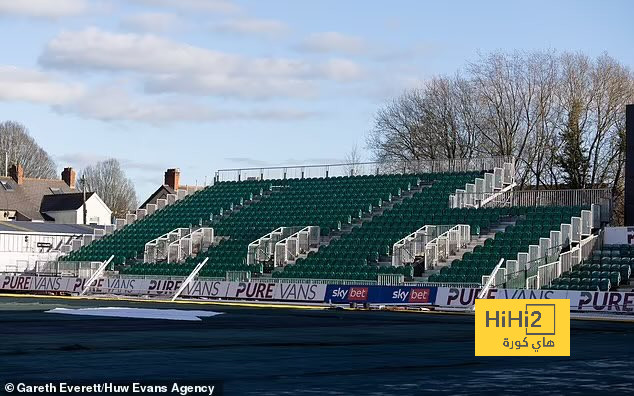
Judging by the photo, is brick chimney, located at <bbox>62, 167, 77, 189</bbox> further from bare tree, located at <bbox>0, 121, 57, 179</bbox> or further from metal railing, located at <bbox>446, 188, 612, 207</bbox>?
metal railing, located at <bbox>446, 188, 612, 207</bbox>

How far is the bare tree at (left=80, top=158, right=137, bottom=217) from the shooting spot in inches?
6171

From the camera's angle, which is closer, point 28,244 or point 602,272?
point 602,272

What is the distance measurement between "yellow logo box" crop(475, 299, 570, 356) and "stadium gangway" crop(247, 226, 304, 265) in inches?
1423

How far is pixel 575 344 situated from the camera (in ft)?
89.4

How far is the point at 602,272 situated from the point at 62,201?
262ft

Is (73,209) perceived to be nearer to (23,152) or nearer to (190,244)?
(23,152)

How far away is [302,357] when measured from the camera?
72.7 ft

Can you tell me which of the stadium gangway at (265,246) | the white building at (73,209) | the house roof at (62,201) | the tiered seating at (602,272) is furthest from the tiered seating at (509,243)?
the house roof at (62,201)

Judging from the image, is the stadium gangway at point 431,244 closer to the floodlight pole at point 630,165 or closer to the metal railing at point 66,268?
the floodlight pole at point 630,165

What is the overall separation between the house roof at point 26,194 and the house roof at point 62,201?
788 mm

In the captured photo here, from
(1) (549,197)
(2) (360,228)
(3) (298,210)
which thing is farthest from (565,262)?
(3) (298,210)

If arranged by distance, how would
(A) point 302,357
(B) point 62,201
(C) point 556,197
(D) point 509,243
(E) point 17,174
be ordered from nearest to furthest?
(A) point 302,357, (D) point 509,243, (C) point 556,197, (B) point 62,201, (E) point 17,174

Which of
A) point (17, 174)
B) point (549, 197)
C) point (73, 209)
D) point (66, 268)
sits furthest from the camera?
point (17, 174)

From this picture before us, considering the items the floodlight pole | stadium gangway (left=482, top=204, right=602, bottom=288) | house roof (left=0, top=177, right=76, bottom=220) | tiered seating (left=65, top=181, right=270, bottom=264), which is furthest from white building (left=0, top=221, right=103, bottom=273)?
house roof (left=0, top=177, right=76, bottom=220)
